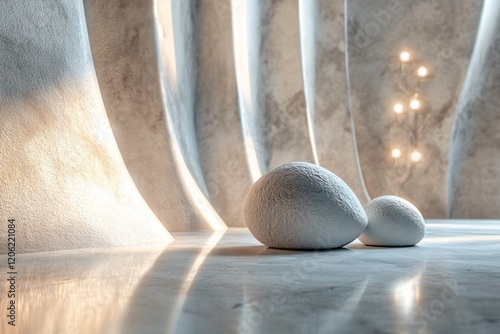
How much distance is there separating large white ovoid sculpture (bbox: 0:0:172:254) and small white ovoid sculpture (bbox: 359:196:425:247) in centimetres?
250

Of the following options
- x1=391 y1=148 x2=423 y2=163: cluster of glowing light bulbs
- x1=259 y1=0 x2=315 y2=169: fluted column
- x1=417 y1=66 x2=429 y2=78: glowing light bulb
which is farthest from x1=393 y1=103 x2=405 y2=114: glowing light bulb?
x1=259 y1=0 x2=315 y2=169: fluted column

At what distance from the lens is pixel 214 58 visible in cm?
1170

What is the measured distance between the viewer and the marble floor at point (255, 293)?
2.17 metres

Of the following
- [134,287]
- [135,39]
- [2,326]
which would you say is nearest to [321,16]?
[135,39]

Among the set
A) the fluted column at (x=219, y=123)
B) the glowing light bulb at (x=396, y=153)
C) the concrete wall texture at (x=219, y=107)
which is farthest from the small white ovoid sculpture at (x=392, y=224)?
the glowing light bulb at (x=396, y=153)

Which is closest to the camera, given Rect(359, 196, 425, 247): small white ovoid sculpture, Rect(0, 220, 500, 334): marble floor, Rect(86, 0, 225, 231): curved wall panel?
Rect(0, 220, 500, 334): marble floor

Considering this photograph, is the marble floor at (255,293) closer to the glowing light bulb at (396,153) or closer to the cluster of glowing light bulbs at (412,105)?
the cluster of glowing light bulbs at (412,105)

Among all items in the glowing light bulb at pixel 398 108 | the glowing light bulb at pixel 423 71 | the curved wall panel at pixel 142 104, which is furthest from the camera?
the glowing light bulb at pixel 398 108

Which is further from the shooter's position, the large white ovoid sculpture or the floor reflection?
the large white ovoid sculpture

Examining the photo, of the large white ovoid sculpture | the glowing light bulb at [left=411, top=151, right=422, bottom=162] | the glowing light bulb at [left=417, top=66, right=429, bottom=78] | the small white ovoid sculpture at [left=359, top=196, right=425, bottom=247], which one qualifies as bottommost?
the small white ovoid sculpture at [left=359, top=196, right=425, bottom=247]

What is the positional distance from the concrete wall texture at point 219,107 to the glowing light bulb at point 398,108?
11cm

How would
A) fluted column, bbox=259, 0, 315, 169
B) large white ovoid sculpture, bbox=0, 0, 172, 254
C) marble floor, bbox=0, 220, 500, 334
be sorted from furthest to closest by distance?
fluted column, bbox=259, 0, 315, 169 → large white ovoid sculpture, bbox=0, 0, 172, 254 → marble floor, bbox=0, 220, 500, 334

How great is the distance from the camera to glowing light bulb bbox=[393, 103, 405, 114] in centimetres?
1681

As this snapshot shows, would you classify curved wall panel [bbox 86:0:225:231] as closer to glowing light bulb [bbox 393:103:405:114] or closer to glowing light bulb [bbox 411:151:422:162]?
glowing light bulb [bbox 411:151:422:162]
